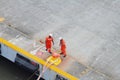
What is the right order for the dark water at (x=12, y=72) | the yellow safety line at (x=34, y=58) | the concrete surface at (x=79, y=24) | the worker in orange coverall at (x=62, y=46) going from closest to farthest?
the yellow safety line at (x=34, y=58), the worker in orange coverall at (x=62, y=46), the concrete surface at (x=79, y=24), the dark water at (x=12, y=72)

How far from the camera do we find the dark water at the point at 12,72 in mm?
18984

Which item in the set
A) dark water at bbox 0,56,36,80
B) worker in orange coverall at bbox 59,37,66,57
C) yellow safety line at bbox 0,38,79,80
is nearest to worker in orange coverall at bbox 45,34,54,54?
worker in orange coverall at bbox 59,37,66,57

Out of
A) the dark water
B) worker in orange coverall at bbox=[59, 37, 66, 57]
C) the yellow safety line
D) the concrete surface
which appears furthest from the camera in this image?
the dark water

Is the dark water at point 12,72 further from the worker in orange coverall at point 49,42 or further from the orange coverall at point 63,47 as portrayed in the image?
the orange coverall at point 63,47

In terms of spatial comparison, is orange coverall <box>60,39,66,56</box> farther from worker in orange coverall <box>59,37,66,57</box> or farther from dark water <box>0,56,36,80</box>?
dark water <box>0,56,36,80</box>

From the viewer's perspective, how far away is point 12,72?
1930 cm

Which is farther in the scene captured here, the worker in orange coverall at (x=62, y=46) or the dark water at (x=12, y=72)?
the dark water at (x=12, y=72)

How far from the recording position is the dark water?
18984 mm

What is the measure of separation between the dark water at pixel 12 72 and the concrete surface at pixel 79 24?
7.74ft

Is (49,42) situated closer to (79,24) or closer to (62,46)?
(62,46)

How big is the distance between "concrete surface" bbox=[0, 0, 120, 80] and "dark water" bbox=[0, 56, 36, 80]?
236cm

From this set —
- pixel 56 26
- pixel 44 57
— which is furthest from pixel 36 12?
pixel 44 57

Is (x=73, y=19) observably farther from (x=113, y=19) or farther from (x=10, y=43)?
(x=10, y=43)

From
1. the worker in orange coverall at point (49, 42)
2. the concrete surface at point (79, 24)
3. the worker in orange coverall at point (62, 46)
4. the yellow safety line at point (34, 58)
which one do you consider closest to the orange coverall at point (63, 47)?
the worker in orange coverall at point (62, 46)
